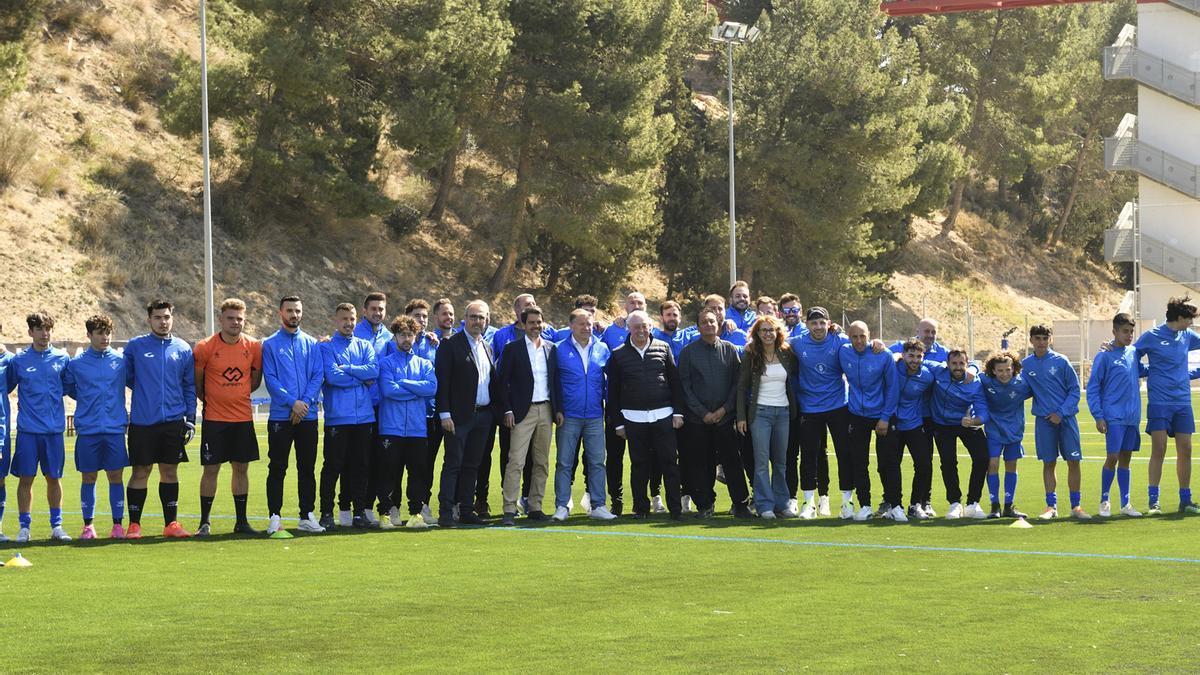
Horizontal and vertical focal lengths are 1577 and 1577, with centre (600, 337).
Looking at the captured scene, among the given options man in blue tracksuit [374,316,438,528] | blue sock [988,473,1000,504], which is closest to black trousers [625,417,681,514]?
man in blue tracksuit [374,316,438,528]

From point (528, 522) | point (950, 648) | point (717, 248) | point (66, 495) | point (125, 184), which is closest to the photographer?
point (950, 648)

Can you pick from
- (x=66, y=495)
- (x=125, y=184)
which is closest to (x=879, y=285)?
(x=125, y=184)

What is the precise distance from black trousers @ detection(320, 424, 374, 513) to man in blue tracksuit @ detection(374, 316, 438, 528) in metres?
0.15

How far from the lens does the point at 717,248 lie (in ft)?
176

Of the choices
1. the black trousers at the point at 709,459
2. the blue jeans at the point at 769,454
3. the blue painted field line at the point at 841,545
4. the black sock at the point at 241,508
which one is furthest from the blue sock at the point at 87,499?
the blue jeans at the point at 769,454

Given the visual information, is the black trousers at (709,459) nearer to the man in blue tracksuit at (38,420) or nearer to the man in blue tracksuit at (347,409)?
the man in blue tracksuit at (347,409)

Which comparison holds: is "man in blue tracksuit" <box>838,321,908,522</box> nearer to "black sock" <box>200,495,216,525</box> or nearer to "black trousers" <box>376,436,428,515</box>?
"black trousers" <box>376,436,428,515</box>

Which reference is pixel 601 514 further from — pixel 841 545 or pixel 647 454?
pixel 841 545

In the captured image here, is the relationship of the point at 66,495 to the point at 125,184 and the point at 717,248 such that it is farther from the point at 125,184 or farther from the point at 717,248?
the point at 717,248

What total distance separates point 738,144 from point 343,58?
17.3m

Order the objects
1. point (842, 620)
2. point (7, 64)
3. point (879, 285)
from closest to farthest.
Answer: point (842, 620)
point (7, 64)
point (879, 285)

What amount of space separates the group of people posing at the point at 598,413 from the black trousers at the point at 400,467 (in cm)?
2

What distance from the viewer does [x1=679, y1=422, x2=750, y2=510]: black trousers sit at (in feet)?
48.4

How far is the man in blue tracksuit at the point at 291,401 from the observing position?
1334 cm
